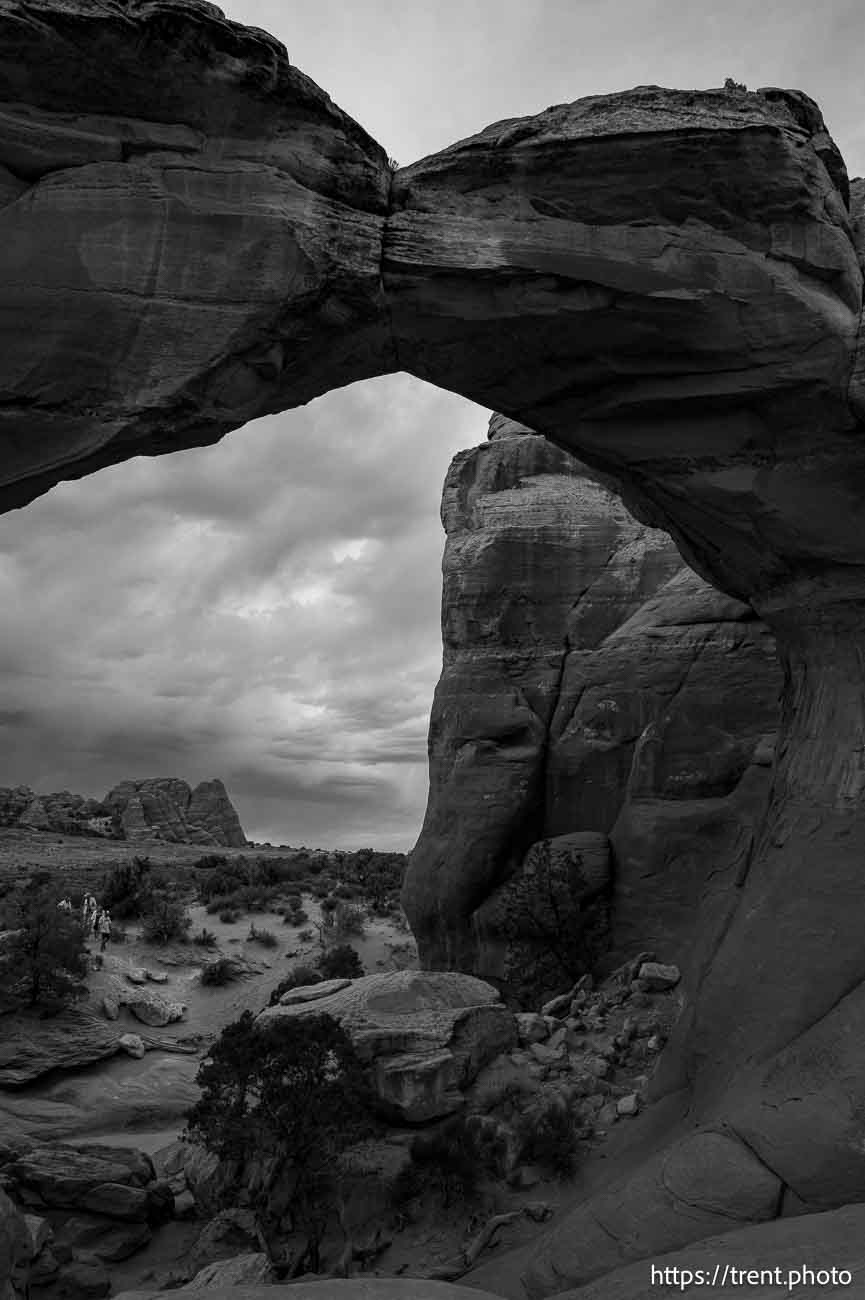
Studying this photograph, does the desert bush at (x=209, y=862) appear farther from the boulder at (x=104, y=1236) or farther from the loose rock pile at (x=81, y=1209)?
the boulder at (x=104, y=1236)

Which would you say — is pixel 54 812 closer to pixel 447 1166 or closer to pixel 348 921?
pixel 348 921

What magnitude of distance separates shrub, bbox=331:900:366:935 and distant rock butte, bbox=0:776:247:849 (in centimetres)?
2904

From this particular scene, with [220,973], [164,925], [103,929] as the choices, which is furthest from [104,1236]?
[164,925]

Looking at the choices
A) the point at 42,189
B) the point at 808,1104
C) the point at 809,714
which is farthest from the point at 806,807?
the point at 42,189

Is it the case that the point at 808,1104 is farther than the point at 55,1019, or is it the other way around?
the point at 55,1019

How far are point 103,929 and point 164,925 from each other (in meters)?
2.16

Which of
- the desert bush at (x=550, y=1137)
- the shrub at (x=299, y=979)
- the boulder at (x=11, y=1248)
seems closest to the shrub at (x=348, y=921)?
the shrub at (x=299, y=979)

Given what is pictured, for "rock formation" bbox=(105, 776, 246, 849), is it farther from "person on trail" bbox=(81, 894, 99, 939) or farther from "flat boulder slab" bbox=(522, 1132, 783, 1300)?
"flat boulder slab" bbox=(522, 1132, 783, 1300)

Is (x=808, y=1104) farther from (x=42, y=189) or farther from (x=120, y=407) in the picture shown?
(x=42, y=189)

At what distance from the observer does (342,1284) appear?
669 centimetres

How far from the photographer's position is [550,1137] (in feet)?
37.4

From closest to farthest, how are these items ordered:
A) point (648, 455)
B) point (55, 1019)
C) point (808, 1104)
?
point (808, 1104) < point (648, 455) < point (55, 1019)

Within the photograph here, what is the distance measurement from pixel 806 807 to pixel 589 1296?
6634 millimetres

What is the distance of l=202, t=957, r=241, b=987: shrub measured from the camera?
2644 centimetres
